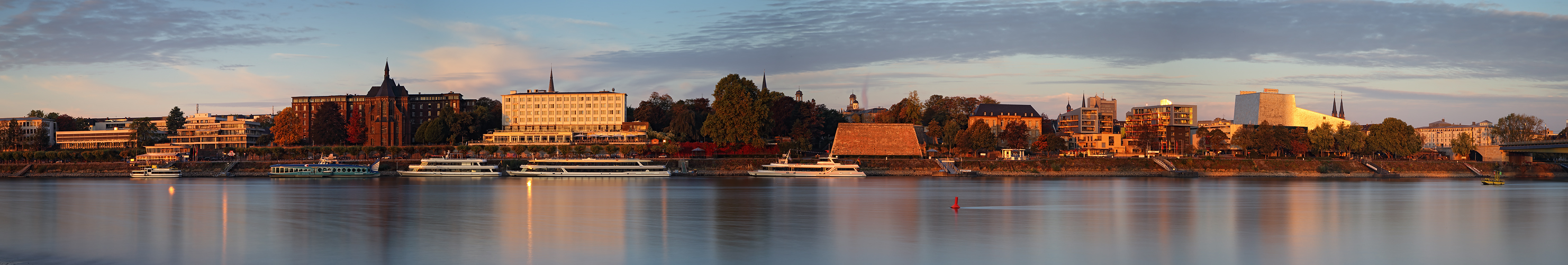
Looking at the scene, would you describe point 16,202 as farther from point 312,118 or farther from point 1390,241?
point 312,118

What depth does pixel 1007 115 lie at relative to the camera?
338ft

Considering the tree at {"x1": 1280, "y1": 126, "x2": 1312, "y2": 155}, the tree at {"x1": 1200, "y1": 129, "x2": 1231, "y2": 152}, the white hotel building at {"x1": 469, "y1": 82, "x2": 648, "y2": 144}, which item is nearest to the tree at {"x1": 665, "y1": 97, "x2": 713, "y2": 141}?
the white hotel building at {"x1": 469, "y1": 82, "x2": 648, "y2": 144}

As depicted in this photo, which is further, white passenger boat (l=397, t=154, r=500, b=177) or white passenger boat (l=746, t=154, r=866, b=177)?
white passenger boat (l=397, t=154, r=500, b=177)

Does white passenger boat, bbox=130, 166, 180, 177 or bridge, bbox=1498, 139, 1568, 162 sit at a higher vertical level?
bridge, bbox=1498, 139, 1568, 162

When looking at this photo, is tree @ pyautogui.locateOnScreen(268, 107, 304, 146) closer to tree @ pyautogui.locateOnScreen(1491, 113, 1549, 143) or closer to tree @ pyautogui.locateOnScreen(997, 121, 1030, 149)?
tree @ pyautogui.locateOnScreen(997, 121, 1030, 149)

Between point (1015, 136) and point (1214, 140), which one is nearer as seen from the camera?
point (1015, 136)

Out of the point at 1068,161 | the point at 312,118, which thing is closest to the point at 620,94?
the point at 312,118

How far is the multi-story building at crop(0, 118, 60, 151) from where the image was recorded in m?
98.4

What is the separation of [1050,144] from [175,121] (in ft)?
292

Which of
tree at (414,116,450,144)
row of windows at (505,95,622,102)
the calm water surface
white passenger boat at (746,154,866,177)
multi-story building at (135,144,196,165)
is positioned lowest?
the calm water surface

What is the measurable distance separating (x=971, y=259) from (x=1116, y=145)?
3070 inches

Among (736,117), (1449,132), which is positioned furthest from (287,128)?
(1449,132)

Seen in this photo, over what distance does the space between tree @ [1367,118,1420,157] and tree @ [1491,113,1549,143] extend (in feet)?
61.0

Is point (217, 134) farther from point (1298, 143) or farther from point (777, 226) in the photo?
point (1298, 143)
